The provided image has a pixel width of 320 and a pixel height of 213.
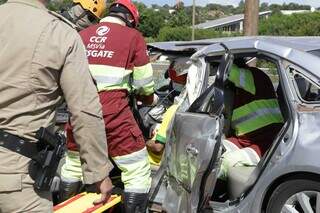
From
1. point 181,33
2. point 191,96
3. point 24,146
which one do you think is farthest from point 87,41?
point 181,33

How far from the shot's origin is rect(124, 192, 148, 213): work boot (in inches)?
A: 174

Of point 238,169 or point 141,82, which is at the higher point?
point 141,82

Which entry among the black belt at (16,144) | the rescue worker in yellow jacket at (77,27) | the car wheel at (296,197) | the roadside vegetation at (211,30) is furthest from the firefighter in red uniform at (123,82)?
the roadside vegetation at (211,30)

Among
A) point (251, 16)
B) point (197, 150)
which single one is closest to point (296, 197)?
point (197, 150)

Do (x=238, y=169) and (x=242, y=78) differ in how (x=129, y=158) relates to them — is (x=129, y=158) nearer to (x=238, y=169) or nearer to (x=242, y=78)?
(x=238, y=169)

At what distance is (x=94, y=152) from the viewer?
9.37 ft

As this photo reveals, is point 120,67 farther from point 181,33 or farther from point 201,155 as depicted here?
point 181,33

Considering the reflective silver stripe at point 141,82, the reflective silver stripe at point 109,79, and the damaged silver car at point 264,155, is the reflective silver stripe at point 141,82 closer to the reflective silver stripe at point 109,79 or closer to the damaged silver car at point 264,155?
the reflective silver stripe at point 109,79

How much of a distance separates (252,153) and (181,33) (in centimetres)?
4988

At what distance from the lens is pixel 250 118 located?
4797mm

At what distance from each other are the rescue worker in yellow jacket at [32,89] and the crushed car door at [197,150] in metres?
1.26

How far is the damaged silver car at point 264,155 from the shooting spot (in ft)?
12.9

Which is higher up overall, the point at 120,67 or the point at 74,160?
the point at 120,67

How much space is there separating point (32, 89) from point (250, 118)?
241cm
